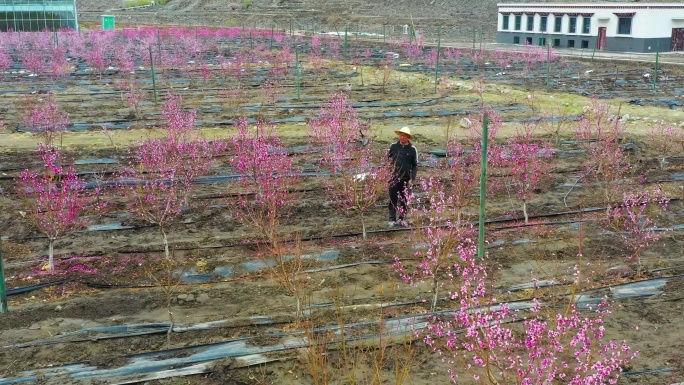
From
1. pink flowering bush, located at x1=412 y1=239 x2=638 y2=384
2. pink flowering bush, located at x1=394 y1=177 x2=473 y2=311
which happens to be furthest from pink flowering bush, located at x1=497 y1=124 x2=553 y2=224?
pink flowering bush, located at x1=412 y1=239 x2=638 y2=384

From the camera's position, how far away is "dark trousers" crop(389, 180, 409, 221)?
9.40 m

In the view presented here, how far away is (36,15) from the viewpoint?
1820 inches

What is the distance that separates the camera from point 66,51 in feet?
114

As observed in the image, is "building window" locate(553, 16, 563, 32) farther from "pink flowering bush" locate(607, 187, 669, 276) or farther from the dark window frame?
"pink flowering bush" locate(607, 187, 669, 276)

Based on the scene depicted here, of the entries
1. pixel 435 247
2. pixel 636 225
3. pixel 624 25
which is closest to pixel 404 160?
pixel 435 247

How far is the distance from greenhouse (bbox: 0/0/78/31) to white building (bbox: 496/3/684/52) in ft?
106

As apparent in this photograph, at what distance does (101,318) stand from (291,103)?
13504 millimetres

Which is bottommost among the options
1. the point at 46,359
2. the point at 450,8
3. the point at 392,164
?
the point at 46,359

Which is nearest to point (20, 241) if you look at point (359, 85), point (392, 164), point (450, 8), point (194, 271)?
point (194, 271)

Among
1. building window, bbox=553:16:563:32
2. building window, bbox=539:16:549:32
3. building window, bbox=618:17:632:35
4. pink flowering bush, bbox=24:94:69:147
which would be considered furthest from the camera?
building window, bbox=539:16:549:32

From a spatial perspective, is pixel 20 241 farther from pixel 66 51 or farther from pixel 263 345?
pixel 66 51

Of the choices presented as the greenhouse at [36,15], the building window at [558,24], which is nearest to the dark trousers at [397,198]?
the building window at [558,24]

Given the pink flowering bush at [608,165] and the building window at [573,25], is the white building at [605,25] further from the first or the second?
the pink flowering bush at [608,165]

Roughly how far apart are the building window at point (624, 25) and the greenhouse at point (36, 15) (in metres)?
36.6
